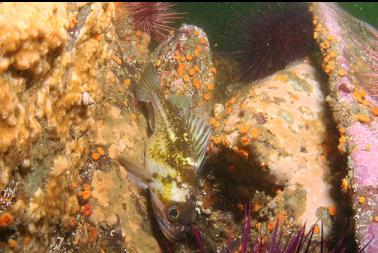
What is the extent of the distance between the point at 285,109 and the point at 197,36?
169cm

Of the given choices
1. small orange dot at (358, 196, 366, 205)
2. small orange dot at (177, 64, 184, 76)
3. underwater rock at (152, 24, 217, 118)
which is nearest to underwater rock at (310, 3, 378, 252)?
small orange dot at (358, 196, 366, 205)

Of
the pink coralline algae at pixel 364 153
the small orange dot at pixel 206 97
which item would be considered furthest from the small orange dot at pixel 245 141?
the small orange dot at pixel 206 97

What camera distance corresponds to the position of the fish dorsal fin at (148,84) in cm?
388

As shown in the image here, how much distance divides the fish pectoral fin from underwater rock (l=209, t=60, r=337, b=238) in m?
0.81

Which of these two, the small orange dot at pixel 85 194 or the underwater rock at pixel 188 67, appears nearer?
the small orange dot at pixel 85 194

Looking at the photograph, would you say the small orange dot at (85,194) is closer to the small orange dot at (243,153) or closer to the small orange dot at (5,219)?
the small orange dot at (5,219)

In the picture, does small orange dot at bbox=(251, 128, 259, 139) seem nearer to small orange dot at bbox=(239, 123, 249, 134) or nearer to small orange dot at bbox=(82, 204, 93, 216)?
small orange dot at bbox=(239, 123, 249, 134)

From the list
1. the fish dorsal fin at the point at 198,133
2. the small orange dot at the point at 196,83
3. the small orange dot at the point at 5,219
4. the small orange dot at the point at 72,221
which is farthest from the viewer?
the small orange dot at the point at 196,83

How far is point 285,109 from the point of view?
151 inches

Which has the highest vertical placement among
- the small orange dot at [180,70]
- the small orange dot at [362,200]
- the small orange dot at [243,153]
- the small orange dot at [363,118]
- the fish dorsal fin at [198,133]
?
the small orange dot at [363,118]

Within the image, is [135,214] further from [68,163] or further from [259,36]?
[259,36]

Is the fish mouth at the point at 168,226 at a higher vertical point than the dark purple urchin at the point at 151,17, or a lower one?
lower

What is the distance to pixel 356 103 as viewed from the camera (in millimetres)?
3426

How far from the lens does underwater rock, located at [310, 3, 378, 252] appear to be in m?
2.87
